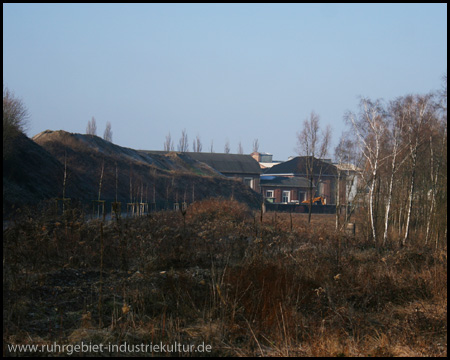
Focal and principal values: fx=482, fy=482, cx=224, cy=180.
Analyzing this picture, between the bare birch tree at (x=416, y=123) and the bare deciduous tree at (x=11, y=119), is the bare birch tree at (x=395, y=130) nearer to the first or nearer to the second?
the bare birch tree at (x=416, y=123)

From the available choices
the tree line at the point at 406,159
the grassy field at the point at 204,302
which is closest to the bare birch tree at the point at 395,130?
the tree line at the point at 406,159

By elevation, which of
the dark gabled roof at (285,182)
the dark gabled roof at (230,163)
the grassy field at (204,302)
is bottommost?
the grassy field at (204,302)

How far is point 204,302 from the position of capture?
285 inches

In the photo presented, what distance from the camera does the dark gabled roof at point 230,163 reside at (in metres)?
73.0

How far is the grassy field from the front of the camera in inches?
221

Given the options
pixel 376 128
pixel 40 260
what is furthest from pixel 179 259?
pixel 376 128

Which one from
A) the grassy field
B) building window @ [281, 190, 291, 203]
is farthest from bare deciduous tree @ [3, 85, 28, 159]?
building window @ [281, 190, 291, 203]

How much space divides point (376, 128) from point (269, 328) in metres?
18.5

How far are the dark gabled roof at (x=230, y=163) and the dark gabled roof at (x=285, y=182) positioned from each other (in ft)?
6.59

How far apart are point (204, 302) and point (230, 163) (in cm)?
6829

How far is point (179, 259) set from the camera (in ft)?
A: 33.5

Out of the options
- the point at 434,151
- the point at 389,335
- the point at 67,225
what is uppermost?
the point at 434,151

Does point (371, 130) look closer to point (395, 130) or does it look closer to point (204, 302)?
point (395, 130)

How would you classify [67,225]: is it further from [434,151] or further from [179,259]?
[434,151]
